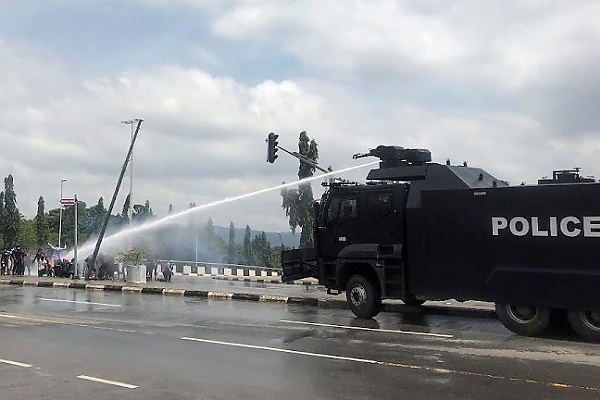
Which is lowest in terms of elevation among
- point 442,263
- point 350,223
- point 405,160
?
point 442,263

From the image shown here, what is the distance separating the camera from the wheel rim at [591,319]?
37.0ft

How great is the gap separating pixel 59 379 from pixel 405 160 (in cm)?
963

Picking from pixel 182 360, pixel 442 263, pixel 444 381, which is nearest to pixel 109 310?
pixel 182 360

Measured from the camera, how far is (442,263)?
13000mm

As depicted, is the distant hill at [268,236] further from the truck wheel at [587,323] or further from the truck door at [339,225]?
the truck wheel at [587,323]

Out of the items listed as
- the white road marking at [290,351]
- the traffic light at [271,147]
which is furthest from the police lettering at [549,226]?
the traffic light at [271,147]

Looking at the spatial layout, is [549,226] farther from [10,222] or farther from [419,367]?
[10,222]

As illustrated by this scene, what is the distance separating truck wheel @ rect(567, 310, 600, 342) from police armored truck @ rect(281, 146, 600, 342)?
0.02m

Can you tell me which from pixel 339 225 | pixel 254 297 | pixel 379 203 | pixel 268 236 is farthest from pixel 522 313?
pixel 268 236

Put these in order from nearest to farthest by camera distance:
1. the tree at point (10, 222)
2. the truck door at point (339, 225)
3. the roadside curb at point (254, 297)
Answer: the truck door at point (339, 225) → the roadside curb at point (254, 297) → the tree at point (10, 222)

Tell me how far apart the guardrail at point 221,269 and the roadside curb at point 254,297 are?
52.3 ft

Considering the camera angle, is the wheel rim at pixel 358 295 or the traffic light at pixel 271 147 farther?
the traffic light at pixel 271 147

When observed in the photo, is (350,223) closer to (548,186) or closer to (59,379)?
(548,186)

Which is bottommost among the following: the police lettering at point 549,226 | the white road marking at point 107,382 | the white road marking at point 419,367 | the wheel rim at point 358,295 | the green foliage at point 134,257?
the white road marking at point 107,382
